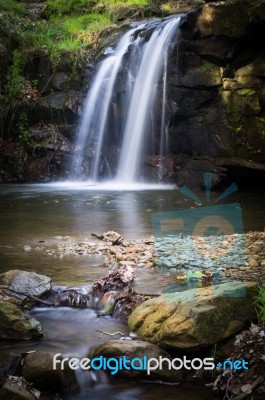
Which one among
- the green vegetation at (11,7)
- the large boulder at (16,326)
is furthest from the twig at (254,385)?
the green vegetation at (11,7)

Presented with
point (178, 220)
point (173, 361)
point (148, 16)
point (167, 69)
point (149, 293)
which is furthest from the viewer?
point (148, 16)

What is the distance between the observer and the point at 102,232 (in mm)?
7480

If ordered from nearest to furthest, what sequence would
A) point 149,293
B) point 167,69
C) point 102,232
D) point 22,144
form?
1. point 149,293
2. point 102,232
3. point 167,69
4. point 22,144

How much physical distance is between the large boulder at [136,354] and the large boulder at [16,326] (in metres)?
0.58

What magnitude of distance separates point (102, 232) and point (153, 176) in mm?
7432

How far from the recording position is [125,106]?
15.1 m

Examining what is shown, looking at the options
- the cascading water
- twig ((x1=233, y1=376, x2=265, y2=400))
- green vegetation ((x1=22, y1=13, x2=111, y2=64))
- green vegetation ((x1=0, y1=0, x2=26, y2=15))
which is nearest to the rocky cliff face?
the cascading water

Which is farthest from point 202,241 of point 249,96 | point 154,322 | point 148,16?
point 148,16

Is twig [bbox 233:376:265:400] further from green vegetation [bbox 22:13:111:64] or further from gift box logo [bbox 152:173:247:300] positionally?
green vegetation [bbox 22:13:111:64]

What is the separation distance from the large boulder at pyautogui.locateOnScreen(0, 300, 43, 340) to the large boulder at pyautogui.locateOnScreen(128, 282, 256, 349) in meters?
0.76

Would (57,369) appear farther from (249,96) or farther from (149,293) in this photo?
(249,96)

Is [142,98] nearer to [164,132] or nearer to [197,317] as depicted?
[164,132]

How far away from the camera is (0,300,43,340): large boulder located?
141 inches

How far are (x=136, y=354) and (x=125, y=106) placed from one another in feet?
41.4
